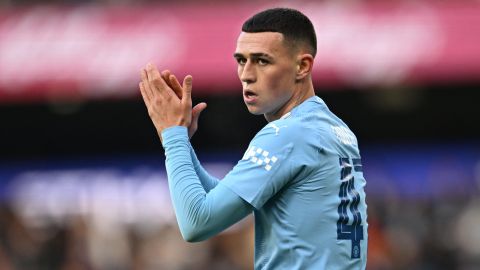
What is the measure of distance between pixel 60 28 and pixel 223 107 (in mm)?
3384

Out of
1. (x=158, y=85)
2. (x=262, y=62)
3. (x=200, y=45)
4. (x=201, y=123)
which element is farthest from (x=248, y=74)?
(x=201, y=123)

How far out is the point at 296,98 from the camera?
4055 mm

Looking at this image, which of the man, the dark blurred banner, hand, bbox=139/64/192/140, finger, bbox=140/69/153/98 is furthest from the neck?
the dark blurred banner

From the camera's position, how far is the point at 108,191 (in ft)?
49.8

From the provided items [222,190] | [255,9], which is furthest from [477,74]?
[222,190]

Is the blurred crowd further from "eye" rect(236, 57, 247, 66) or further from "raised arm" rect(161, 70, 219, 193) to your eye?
"eye" rect(236, 57, 247, 66)

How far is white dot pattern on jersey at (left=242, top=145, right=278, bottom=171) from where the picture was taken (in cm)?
374

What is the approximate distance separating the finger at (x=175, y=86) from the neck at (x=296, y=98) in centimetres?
34

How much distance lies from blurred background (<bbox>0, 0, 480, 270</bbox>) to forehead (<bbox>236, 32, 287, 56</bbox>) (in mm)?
7710

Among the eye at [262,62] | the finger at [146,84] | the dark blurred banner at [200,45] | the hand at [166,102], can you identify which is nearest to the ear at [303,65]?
the eye at [262,62]

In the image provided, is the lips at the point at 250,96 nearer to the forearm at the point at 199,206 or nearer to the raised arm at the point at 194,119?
the raised arm at the point at 194,119

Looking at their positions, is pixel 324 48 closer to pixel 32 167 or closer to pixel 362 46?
pixel 362 46

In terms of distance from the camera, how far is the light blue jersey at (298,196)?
12.3 ft

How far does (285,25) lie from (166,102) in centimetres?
53
